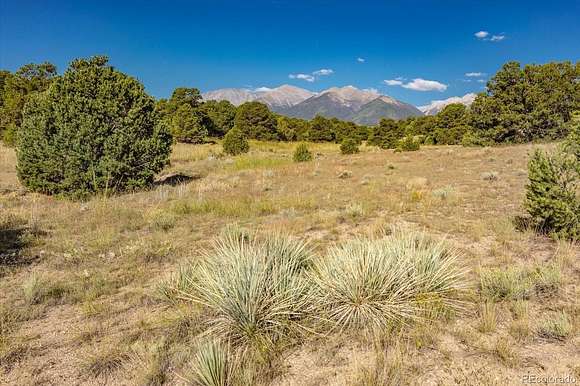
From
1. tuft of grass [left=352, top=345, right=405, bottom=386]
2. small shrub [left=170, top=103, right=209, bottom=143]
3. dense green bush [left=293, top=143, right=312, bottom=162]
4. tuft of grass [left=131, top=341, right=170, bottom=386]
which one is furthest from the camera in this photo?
small shrub [left=170, top=103, right=209, bottom=143]

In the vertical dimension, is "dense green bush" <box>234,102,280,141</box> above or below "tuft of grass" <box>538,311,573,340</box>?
above

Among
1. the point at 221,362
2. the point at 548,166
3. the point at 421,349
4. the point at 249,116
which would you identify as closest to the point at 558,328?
the point at 421,349

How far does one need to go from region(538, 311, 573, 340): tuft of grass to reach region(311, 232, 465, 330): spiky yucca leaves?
2.45ft

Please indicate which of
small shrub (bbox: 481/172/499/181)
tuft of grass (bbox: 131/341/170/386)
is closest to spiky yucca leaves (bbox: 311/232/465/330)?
tuft of grass (bbox: 131/341/170/386)

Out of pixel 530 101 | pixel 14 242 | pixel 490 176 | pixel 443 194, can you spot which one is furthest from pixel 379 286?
pixel 530 101

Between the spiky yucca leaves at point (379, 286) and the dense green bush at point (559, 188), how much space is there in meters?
2.95

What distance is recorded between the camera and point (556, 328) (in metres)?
3.04

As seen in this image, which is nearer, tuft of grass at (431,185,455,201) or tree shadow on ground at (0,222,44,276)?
tree shadow on ground at (0,222,44,276)

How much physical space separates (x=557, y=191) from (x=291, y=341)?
5324mm

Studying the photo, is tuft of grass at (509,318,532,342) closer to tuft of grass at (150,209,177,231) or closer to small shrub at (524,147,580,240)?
small shrub at (524,147,580,240)

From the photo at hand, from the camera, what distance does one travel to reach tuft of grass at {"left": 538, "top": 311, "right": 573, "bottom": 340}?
3.01m

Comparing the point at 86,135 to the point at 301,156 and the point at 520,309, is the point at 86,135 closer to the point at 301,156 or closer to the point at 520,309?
the point at 520,309

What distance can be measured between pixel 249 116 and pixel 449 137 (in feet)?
88.7

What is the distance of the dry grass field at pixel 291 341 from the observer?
2.74 m
